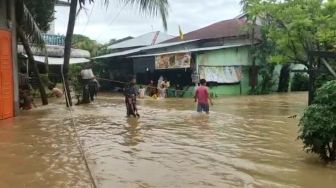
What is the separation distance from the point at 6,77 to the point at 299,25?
493 inches

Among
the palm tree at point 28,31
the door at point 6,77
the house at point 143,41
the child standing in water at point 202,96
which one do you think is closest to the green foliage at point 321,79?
the child standing in water at point 202,96

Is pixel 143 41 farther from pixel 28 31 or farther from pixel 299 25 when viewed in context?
pixel 299 25

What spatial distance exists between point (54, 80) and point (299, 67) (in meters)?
17.6

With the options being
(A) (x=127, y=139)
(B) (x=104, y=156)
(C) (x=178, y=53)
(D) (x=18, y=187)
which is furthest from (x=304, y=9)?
(D) (x=18, y=187)

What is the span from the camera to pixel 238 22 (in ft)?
117

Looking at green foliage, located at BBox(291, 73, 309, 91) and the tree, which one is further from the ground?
the tree

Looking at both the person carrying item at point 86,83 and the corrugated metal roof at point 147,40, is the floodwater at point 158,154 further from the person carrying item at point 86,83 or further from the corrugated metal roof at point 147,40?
the corrugated metal roof at point 147,40

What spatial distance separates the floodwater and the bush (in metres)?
0.30

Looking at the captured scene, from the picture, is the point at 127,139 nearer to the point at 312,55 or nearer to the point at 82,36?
the point at 312,55

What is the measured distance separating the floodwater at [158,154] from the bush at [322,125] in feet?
0.99

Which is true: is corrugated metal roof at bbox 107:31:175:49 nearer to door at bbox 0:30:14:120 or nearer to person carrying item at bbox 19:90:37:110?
person carrying item at bbox 19:90:37:110

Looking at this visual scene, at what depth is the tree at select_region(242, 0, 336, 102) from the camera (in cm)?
2030

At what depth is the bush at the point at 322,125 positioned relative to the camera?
26.2ft

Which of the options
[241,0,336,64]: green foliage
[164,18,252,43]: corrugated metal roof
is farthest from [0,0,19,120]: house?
[164,18,252,43]: corrugated metal roof
